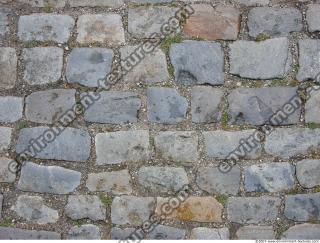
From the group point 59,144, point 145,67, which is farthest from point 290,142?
point 59,144

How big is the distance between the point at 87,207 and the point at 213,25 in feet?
4.12

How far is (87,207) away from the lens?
2.78 meters

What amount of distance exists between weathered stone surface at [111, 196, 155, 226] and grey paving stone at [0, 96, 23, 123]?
0.73 meters

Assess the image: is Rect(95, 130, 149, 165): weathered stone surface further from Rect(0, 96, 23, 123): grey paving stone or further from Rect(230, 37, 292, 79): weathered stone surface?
Rect(230, 37, 292, 79): weathered stone surface

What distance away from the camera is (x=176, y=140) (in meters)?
2.78

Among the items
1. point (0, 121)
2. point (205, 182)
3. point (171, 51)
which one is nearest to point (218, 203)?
point (205, 182)

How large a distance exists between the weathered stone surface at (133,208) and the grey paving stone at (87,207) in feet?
0.24

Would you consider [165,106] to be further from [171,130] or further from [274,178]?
[274,178]

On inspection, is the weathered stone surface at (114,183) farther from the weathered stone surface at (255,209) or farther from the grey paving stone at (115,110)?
the weathered stone surface at (255,209)

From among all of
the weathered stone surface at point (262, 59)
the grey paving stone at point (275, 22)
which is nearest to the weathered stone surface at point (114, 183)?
the weathered stone surface at point (262, 59)

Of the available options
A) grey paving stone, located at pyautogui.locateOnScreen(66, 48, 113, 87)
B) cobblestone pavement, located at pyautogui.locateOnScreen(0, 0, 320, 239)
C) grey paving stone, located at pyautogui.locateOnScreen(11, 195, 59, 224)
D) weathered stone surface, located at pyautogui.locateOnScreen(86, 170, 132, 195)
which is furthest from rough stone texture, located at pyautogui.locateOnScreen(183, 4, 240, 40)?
grey paving stone, located at pyautogui.locateOnScreen(11, 195, 59, 224)

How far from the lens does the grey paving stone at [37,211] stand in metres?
2.79

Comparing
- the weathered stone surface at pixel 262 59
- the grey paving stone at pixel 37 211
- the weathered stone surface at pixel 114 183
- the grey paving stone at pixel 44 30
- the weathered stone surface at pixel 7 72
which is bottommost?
the grey paving stone at pixel 37 211

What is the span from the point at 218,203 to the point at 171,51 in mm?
895
